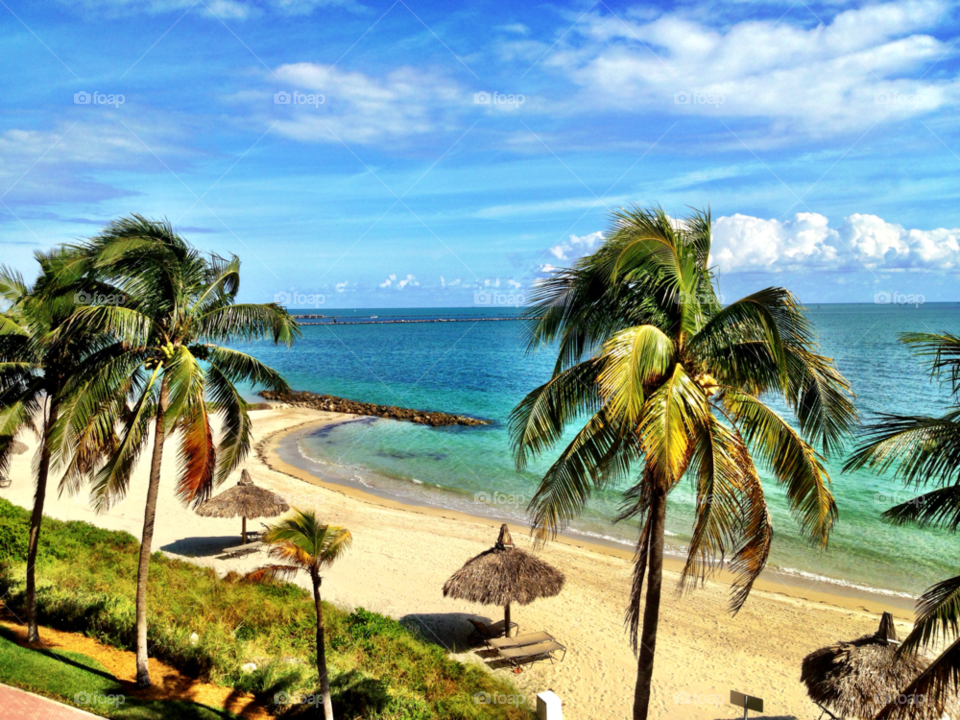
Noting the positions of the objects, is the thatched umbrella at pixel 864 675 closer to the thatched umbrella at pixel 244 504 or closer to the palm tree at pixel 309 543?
the palm tree at pixel 309 543

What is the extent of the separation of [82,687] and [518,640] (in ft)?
24.7

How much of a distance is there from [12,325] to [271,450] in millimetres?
26721

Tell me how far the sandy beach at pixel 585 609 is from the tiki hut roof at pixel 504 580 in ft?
4.55

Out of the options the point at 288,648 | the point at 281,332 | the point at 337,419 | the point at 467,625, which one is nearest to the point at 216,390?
the point at 281,332

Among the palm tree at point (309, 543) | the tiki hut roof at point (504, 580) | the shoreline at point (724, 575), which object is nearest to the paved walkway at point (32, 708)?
the palm tree at point (309, 543)

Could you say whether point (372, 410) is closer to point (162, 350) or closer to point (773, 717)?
point (162, 350)

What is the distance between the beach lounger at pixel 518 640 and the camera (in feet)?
39.6

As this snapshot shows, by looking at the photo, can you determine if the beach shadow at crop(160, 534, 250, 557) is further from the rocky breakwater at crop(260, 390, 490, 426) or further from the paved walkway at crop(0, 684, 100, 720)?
the rocky breakwater at crop(260, 390, 490, 426)

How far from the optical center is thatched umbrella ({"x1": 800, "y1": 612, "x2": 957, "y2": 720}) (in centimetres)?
859

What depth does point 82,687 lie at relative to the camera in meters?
8.79

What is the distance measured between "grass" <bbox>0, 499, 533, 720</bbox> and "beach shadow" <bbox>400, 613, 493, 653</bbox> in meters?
0.48

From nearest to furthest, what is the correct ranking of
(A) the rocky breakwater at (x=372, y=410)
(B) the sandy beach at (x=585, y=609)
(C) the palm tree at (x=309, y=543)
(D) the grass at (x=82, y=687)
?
(C) the palm tree at (x=309, y=543), (D) the grass at (x=82, y=687), (B) the sandy beach at (x=585, y=609), (A) the rocky breakwater at (x=372, y=410)

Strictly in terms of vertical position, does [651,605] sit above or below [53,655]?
above

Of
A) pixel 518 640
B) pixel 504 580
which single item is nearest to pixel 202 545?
pixel 504 580
